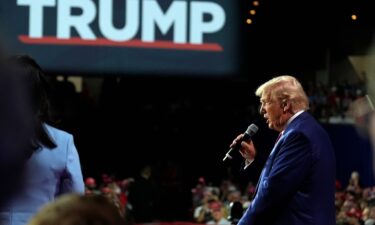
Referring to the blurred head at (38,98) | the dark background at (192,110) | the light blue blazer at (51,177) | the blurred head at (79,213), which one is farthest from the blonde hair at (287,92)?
the dark background at (192,110)

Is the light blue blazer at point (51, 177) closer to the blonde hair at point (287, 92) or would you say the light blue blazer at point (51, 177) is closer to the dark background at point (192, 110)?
the blonde hair at point (287, 92)

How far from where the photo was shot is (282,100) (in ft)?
14.0

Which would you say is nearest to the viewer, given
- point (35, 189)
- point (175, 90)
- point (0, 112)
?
point (0, 112)

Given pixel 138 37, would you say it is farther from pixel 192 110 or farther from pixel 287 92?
pixel 192 110

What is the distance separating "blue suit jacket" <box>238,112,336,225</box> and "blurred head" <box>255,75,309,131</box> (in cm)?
13

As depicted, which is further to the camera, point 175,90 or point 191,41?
point 175,90

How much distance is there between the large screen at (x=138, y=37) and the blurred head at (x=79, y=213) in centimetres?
879

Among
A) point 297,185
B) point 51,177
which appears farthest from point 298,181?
point 51,177

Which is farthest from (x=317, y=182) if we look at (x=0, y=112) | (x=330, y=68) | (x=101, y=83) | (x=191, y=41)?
(x=330, y=68)

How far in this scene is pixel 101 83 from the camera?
18.1 meters

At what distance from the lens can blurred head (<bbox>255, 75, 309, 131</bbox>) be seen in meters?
4.25

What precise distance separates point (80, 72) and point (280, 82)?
6.33 metres

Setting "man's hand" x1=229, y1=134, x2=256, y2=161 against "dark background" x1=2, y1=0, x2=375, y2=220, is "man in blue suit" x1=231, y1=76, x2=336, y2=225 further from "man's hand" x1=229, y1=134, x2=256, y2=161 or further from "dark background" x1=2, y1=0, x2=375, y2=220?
"dark background" x1=2, y1=0, x2=375, y2=220

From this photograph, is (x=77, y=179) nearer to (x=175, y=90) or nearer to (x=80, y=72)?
(x=80, y=72)
